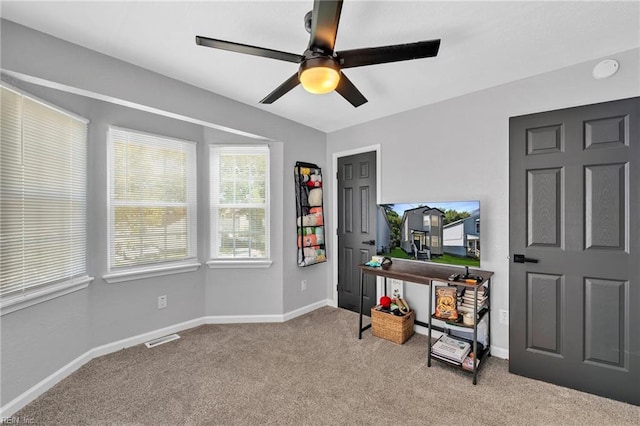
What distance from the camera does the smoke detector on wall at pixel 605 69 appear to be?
1939 millimetres

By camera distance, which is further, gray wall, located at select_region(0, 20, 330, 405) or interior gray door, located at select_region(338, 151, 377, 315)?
interior gray door, located at select_region(338, 151, 377, 315)

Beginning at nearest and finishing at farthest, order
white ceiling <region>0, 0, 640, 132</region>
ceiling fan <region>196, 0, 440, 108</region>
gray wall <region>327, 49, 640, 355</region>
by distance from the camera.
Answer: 1. ceiling fan <region>196, 0, 440, 108</region>
2. white ceiling <region>0, 0, 640, 132</region>
3. gray wall <region>327, 49, 640, 355</region>

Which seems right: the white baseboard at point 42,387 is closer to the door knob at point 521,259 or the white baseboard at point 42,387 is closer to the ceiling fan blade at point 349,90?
the ceiling fan blade at point 349,90

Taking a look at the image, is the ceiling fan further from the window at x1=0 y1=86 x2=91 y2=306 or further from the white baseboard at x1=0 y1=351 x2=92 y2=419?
the white baseboard at x1=0 y1=351 x2=92 y2=419

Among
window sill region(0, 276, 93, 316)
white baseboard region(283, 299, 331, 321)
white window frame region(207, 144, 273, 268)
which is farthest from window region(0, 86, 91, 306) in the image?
white baseboard region(283, 299, 331, 321)

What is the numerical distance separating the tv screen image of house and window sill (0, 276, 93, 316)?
279 centimetres

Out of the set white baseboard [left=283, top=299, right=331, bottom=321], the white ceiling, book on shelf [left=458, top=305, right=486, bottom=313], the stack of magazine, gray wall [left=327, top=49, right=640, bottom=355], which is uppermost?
the white ceiling

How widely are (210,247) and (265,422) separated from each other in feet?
6.57

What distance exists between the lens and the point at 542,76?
88.6 inches

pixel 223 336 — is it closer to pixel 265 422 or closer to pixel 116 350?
pixel 116 350

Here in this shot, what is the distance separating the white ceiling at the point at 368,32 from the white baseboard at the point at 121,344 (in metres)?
2.40

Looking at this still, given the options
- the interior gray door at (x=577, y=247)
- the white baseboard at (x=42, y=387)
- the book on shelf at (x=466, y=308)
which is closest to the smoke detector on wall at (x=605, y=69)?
the interior gray door at (x=577, y=247)

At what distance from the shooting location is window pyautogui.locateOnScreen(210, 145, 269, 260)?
3209 mm

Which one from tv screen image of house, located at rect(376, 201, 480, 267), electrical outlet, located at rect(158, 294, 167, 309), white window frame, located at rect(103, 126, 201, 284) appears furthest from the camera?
electrical outlet, located at rect(158, 294, 167, 309)
